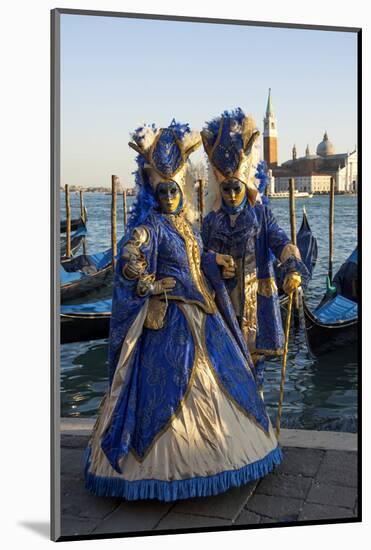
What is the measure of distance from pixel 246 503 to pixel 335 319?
1993 millimetres

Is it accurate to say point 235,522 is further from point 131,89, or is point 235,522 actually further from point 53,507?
point 131,89

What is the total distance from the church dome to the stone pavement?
1626 mm

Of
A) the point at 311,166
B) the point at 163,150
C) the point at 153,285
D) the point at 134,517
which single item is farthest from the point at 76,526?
the point at 311,166

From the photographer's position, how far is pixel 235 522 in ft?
12.5

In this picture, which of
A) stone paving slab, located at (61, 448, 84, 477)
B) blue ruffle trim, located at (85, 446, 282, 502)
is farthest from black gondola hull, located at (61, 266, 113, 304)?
blue ruffle trim, located at (85, 446, 282, 502)

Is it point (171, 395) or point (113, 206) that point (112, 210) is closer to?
point (113, 206)

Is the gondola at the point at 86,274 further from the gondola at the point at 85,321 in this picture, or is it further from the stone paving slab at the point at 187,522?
the stone paving slab at the point at 187,522

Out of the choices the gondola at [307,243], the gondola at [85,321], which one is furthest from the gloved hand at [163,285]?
the gondola at [307,243]

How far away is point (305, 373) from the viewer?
5504 millimetres

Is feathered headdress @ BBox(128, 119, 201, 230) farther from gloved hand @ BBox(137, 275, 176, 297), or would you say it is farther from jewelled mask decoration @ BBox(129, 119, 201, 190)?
gloved hand @ BBox(137, 275, 176, 297)

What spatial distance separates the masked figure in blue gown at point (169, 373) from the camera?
12.1ft

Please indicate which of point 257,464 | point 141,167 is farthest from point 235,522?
point 141,167

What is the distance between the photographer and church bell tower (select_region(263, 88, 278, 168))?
14.2 ft

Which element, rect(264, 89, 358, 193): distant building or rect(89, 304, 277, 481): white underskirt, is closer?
rect(89, 304, 277, 481): white underskirt
